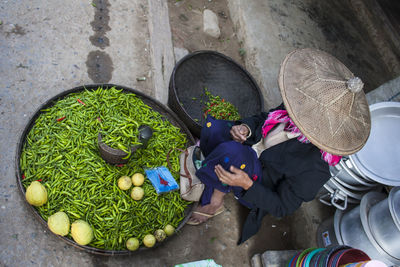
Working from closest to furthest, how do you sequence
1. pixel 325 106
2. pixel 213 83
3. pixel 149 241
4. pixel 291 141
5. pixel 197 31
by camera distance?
pixel 325 106, pixel 291 141, pixel 149 241, pixel 213 83, pixel 197 31

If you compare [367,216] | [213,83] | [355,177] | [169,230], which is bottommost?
[169,230]

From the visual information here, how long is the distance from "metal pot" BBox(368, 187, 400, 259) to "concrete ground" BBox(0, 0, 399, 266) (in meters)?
0.88

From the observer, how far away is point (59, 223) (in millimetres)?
2121

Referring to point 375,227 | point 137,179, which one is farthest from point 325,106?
point 137,179

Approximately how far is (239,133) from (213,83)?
1.43 meters

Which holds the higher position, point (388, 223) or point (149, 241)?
point (388, 223)

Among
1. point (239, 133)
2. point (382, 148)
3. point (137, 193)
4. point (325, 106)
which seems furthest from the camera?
point (382, 148)

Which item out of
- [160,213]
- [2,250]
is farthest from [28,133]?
[160,213]

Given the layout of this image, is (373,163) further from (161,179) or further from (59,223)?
(59,223)

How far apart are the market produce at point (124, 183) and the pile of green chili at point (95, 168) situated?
0.19 ft

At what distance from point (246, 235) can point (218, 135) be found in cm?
98

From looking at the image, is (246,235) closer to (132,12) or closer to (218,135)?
(218,135)

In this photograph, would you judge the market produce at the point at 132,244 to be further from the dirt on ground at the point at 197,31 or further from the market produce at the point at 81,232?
the dirt on ground at the point at 197,31

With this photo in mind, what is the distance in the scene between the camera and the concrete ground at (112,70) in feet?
7.70
